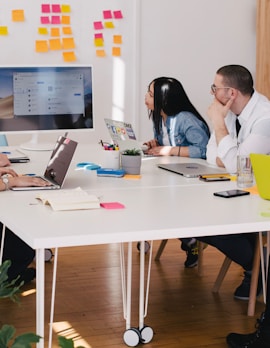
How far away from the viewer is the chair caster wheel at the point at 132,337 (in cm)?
287

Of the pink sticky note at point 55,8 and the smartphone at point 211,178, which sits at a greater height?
the pink sticky note at point 55,8

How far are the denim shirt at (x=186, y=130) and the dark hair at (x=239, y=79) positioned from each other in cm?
55

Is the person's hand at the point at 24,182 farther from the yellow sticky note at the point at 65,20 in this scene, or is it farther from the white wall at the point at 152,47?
the yellow sticky note at the point at 65,20

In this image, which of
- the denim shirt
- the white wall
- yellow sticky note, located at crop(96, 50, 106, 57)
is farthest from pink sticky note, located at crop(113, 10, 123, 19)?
the denim shirt

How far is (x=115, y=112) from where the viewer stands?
18.9ft

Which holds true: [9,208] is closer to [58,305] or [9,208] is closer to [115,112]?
[58,305]

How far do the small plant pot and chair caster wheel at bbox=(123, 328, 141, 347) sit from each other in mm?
706

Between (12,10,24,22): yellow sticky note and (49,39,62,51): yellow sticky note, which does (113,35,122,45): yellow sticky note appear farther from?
(12,10,24,22): yellow sticky note

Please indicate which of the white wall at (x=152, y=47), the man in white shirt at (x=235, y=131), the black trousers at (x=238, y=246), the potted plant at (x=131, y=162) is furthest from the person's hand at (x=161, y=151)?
the white wall at (x=152, y=47)

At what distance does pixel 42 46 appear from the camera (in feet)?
17.8

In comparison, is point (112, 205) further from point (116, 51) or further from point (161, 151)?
point (116, 51)

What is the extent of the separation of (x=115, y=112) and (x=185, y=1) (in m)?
1.05

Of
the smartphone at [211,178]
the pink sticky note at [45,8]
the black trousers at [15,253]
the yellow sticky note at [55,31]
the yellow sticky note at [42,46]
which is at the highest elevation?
the pink sticky note at [45,8]

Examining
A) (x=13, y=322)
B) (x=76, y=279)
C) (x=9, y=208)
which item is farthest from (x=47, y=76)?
(x=9, y=208)
